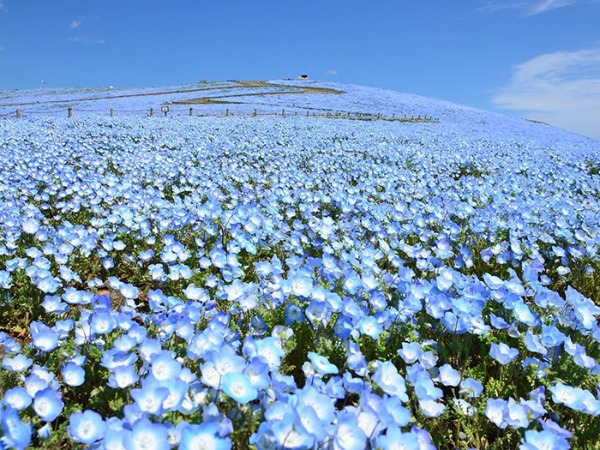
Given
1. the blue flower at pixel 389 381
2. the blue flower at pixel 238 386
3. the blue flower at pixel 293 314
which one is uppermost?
the blue flower at pixel 238 386

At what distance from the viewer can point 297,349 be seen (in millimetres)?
2348

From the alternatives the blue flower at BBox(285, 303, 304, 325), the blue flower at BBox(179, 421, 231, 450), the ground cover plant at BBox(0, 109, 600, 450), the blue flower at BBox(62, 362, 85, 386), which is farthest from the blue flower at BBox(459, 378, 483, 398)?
the blue flower at BBox(62, 362, 85, 386)

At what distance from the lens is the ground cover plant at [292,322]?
56.9 inches

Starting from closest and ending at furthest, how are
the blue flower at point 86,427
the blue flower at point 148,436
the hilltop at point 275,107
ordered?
the blue flower at point 148,436
the blue flower at point 86,427
the hilltop at point 275,107

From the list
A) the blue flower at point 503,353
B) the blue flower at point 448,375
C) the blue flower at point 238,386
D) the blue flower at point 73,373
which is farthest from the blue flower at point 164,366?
the blue flower at point 503,353

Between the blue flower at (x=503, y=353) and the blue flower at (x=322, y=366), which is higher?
the blue flower at (x=322, y=366)

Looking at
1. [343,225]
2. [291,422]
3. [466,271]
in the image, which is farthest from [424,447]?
[343,225]

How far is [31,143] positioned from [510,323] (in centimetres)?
1029

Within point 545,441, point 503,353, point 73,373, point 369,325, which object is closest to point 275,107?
point 369,325

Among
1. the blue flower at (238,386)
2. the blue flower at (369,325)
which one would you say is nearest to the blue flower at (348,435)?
the blue flower at (238,386)

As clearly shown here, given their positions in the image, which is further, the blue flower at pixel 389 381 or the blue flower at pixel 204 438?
the blue flower at pixel 389 381

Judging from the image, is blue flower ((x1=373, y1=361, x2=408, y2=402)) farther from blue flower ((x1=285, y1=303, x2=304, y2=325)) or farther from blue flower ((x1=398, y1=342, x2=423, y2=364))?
blue flower ((x1=285, y1=303, x2=304, y2=325))

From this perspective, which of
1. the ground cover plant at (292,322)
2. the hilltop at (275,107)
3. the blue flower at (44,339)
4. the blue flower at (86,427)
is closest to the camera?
the blue flower at (86,427)

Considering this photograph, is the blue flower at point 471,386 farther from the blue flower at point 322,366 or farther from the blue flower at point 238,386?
the blue flower at point 238,386
